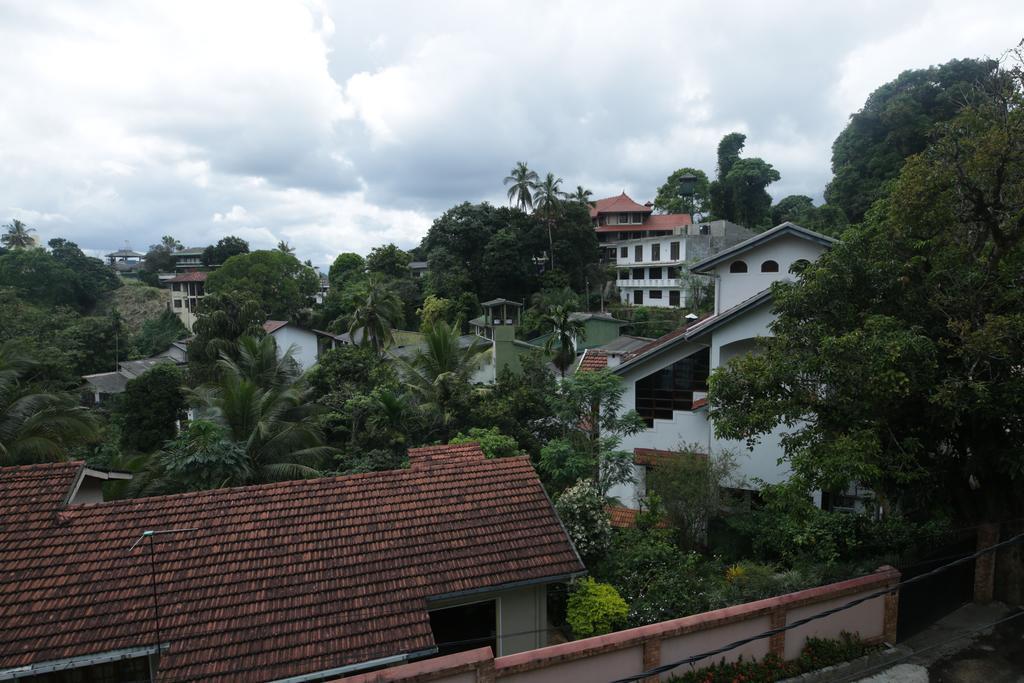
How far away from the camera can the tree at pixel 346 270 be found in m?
63.4

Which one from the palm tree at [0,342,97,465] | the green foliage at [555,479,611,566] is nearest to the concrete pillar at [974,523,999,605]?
the green foliage at [555,479,611,566]

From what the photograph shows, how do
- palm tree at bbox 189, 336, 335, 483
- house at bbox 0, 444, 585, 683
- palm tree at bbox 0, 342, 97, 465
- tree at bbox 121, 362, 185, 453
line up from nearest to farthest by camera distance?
1. house at bbox 0, 444, 585, 683
2. palm tree at bbox 0, 342, 97, 465
3. palm tree at bbox 189, 336, 335, 483
4. tree at bbox 121, 362, 185, 453

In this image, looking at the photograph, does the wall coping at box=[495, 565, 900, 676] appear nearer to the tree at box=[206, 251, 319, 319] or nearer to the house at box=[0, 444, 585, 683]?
the house at box=[0, 444, 585, 683]

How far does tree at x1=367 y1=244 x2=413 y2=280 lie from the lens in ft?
201

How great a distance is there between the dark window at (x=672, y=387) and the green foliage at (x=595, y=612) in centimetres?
906

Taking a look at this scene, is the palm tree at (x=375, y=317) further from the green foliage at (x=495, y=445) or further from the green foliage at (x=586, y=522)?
the green foliage at (x=586, y=522)

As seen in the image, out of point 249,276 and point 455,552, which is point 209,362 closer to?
point 249,276

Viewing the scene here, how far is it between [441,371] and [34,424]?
1159cm

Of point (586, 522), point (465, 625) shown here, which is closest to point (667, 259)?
point (586, 522)

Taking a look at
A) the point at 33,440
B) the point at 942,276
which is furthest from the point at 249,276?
the point at 942,276

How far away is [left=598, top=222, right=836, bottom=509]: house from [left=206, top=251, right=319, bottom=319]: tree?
41.5m

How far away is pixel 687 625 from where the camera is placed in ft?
25.9

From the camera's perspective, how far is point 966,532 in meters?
10.0

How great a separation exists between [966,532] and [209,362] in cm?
3317
